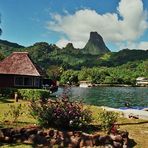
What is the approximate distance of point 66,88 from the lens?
1928 cm

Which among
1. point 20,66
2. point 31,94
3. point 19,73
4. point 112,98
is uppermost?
point 20,66

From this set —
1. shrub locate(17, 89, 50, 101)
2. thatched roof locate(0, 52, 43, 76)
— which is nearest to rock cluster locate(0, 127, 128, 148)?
shrub locate(17, 89, 50, 101)

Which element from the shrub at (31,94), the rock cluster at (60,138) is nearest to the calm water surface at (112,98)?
the shrub at (31,94)

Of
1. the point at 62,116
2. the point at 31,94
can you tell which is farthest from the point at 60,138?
the point at 31,94

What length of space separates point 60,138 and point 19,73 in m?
41.5

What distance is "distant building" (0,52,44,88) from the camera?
55.6m

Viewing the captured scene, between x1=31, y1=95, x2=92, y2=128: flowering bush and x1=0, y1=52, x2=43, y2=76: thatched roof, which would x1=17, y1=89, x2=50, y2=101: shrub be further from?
x1=31, y1=95, x2=92, y2=128: flowering bush

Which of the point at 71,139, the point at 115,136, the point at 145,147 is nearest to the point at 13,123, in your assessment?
the point at 71,139

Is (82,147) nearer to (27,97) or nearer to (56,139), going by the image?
(56,139)

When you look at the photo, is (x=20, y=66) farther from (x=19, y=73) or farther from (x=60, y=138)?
(x=60, y=138)

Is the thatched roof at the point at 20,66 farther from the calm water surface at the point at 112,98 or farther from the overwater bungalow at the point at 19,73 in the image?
the calm water surface at the point at 112,98

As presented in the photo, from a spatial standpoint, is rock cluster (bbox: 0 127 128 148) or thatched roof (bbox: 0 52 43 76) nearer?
rock cluster (bbox: 0 127 128 148)

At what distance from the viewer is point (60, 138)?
15.1 m

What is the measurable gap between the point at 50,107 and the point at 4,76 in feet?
132
